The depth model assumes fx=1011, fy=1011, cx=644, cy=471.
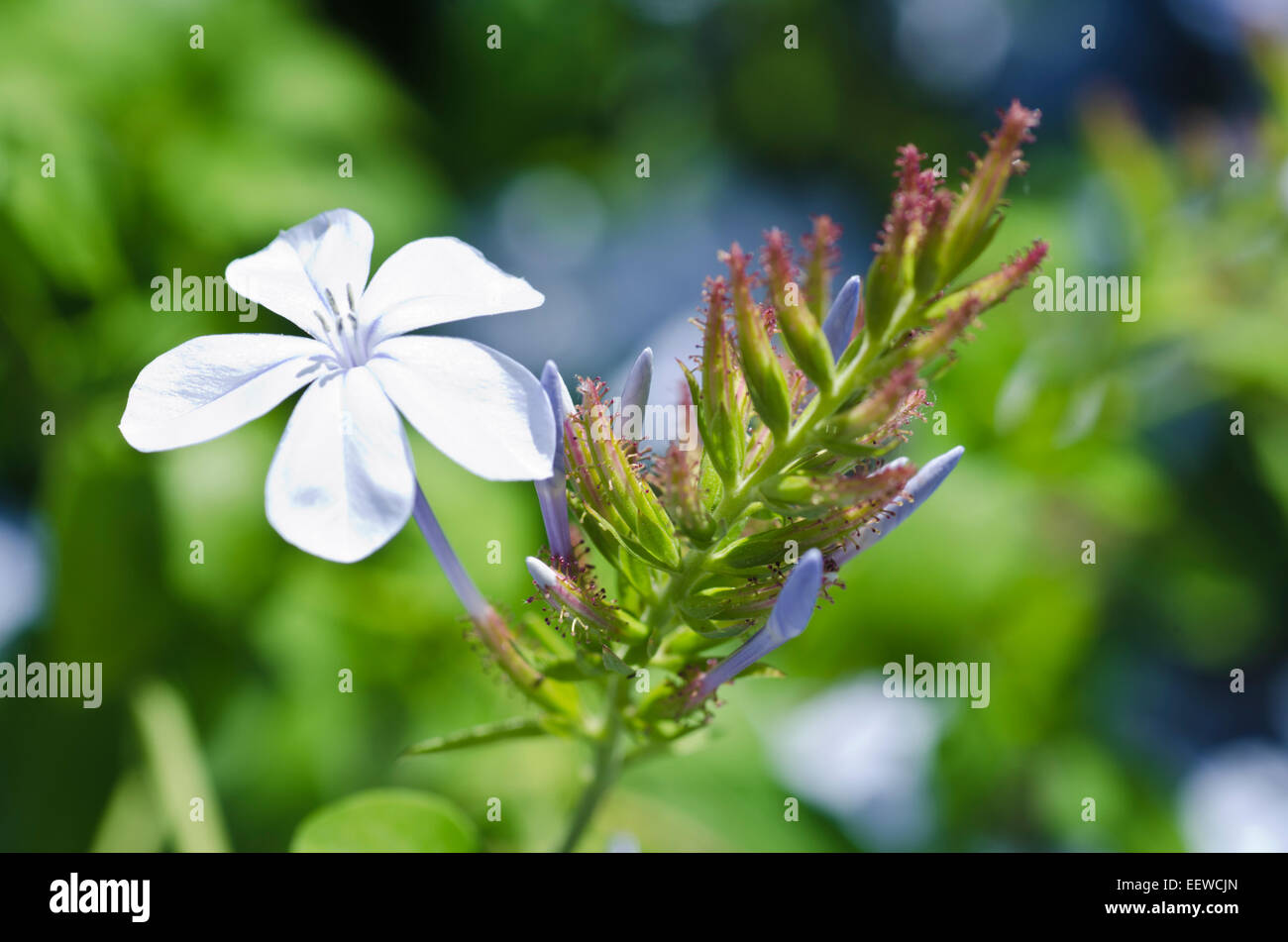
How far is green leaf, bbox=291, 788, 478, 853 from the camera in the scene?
1072mm

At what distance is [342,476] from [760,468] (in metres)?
0.33

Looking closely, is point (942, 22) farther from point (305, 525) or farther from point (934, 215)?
point (305, 525)

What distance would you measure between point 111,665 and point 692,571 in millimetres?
1184

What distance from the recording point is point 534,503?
194 centimetres

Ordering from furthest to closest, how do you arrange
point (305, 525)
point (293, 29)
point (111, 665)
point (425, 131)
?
point (425, 131) < point (293, 29) < point (111, 665) < point (305, 525)

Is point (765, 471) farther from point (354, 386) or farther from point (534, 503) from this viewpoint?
point (534, 503)

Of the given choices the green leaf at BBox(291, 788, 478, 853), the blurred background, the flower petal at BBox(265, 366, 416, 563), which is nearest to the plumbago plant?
the flower petal at BBox(265, 366, 416, 563)

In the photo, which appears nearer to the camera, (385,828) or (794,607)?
(794,607)

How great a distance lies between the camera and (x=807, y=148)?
8.72 feet

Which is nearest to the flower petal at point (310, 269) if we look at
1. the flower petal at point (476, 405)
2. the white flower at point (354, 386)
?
the white flower at point (354, 386)

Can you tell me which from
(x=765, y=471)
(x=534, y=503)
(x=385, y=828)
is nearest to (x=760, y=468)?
(x=765, y=471)

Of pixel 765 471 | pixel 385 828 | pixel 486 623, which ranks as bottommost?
pixel 385 828

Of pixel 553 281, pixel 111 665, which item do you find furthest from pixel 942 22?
pixel 111 665

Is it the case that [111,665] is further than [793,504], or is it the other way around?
[111,665]
